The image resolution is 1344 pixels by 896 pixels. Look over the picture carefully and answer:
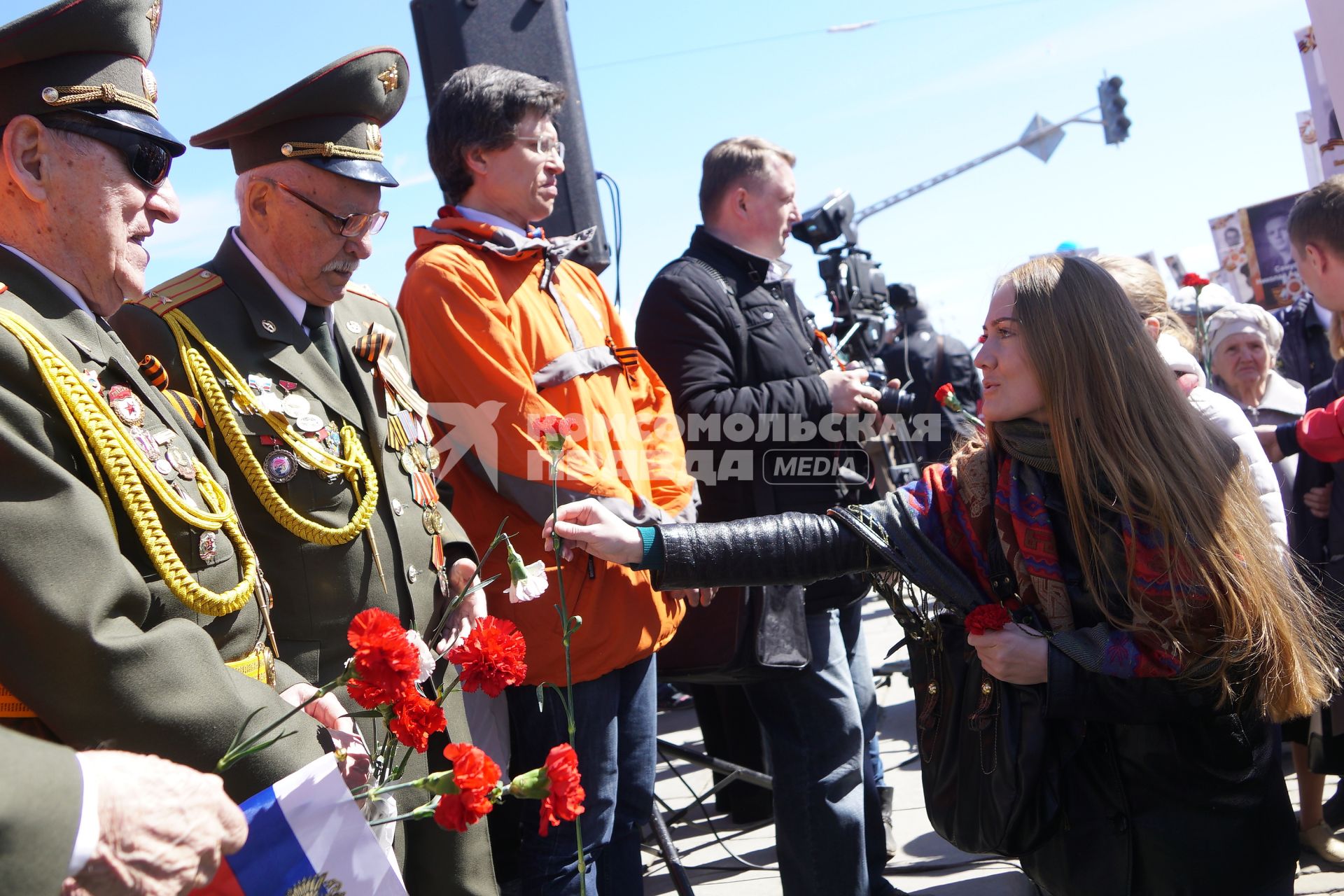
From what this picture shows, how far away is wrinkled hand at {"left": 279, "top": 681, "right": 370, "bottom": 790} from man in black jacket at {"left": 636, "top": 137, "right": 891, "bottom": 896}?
1612 mm

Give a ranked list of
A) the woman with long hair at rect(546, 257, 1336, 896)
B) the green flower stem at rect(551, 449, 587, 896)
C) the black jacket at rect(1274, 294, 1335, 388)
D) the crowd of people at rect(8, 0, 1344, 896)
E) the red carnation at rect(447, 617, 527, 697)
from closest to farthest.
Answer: the crowd of people at rect(8, 0, 1344, 896) < the red carnation at rect(447, 617, 527, 697) < the green flower stem at rect(551, 449, 587, 896) < the woman with long hair at rect(546, 257, 1336, 896) < the black jacket at rect(1274, 294, 1335, 388)

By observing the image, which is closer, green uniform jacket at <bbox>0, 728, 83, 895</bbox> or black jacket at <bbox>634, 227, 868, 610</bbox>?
green uniform jacket at <bbox>0, 728, 83, 895</bbox>

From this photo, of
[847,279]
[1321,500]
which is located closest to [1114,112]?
[847,279]

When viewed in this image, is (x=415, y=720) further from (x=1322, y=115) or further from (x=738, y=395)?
(x=1322, y=115)

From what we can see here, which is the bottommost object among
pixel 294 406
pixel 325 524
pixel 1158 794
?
pixel 1158 794

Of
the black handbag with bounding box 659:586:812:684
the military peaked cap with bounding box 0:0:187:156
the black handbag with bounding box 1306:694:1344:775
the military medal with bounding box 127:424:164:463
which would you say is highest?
the military peaked cap with bounding box 0:0:187:156

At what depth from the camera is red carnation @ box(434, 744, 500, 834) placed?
51.6 inches

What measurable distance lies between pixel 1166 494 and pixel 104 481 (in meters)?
1.72

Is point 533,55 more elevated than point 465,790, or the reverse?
point 533,55

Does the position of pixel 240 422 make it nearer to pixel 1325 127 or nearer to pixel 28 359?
pixel 28 359

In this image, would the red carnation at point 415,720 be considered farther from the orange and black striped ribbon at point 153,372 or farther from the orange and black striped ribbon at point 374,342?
the orange and black striped ribbon at point 374,342

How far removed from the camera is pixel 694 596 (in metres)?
2.78

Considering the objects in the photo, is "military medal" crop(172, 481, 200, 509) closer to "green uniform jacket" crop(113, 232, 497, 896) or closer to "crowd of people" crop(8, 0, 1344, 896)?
"crowd of people" crop(8, 0, 1344, 896)

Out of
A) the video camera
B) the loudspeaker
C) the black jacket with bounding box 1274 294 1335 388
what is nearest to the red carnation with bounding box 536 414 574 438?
the loudspeaker
